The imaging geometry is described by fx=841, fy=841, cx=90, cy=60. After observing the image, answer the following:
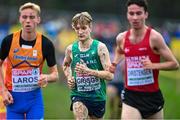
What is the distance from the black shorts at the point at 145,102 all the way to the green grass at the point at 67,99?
353 inches

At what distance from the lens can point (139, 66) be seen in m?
12.1

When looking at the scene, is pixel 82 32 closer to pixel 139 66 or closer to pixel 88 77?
pixel 88 77

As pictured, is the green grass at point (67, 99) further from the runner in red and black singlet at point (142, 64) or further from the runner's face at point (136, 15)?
the runner's face at point (136, 15)

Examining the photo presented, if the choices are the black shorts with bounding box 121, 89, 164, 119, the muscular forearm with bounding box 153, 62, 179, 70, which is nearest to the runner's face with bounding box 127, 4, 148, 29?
the muscular forearm with bounding box 153, 62, 179, 70

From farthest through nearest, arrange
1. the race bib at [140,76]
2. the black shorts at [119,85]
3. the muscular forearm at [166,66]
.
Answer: the black shorts at [119,85]
the race bib at [140,76]
the muscular forearm at [166,66]

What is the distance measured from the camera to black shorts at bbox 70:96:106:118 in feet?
41.5

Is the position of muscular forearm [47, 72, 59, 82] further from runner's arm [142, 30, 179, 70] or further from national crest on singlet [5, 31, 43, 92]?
runner's arm [142, 30, 179, 70]

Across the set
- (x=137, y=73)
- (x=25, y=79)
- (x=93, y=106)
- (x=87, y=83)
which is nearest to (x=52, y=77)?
(x=25, y=79)

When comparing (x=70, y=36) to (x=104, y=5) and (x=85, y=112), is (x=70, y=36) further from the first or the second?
(x=85, y=112)

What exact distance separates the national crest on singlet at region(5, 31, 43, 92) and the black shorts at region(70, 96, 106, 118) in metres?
0.65

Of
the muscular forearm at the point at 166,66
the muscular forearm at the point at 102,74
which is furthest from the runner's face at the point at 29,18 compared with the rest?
the muscular forearm at the point at 166,66

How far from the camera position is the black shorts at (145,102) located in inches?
481

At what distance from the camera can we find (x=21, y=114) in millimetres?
12758

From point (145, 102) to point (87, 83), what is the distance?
953 millimetres
